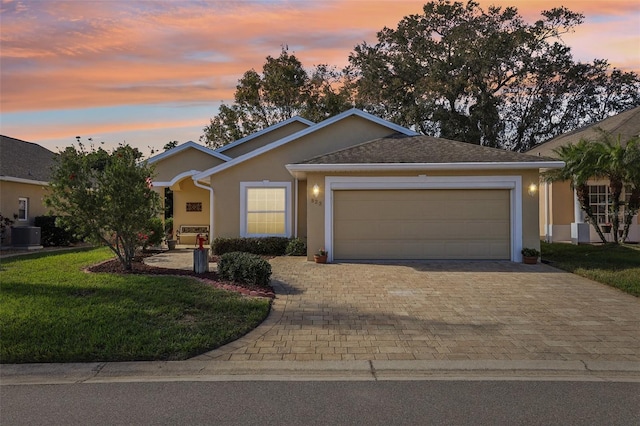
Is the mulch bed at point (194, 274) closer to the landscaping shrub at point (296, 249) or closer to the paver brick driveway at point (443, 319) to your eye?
the paver brick driveway at point (443, 319)

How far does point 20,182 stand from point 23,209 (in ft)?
4.07

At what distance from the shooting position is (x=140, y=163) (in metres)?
11.3

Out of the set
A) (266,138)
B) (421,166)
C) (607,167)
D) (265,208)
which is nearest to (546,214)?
(607,167)

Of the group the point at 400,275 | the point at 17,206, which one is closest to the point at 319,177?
the point at 400,275

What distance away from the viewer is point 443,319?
7.78 meters

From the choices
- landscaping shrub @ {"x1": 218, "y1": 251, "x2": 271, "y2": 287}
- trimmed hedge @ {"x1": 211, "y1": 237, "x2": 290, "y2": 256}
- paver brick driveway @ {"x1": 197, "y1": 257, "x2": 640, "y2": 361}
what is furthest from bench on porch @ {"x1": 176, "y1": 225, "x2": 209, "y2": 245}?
landscaping shrub @ {"x1": 218, "y1": 251, "x2": 271, "y2": 287}

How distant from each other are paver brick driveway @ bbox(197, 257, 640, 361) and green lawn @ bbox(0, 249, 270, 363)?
47cm

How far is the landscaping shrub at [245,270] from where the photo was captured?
996cm

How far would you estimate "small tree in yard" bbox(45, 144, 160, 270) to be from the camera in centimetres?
1050

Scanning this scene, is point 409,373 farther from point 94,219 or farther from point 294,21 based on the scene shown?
point 294,21

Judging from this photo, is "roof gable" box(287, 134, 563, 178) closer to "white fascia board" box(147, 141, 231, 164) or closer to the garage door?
the garage door

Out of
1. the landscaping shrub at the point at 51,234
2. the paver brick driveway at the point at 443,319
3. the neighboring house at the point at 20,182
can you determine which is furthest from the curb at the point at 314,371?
the landscaping shrub at the point at 51,234

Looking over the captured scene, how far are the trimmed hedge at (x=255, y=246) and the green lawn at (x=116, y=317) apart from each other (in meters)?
6.03

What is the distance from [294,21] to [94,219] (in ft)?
22.2
